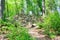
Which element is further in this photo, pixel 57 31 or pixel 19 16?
pixel 19 16

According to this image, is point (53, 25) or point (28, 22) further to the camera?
point (28, 22)

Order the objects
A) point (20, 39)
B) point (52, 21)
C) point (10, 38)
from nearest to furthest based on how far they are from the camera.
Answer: point (20, 39) → point (10, 38) → point (52, 21)

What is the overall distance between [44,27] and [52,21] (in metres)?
0.45

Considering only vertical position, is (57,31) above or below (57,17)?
below

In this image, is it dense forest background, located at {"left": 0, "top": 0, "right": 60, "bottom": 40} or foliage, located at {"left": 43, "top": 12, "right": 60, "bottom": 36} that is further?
foliage, located at {"left": 43, "top": 12, "right": 60, "bottom": 36}

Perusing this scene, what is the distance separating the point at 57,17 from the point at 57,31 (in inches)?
29.2

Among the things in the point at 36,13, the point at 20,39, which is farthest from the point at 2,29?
the point at 36,13

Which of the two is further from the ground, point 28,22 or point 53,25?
point 53,25

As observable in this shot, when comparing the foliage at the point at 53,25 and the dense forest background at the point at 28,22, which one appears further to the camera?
the foliage at the point at 53,25

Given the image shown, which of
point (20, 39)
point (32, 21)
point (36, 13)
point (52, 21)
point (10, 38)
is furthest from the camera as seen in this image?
point (36, 13)

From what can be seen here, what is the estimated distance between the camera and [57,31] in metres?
7.43

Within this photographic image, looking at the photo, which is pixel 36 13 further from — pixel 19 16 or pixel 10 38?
pixel 10 38

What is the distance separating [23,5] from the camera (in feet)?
51.2

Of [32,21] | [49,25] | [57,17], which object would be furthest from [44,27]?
[32,21]
